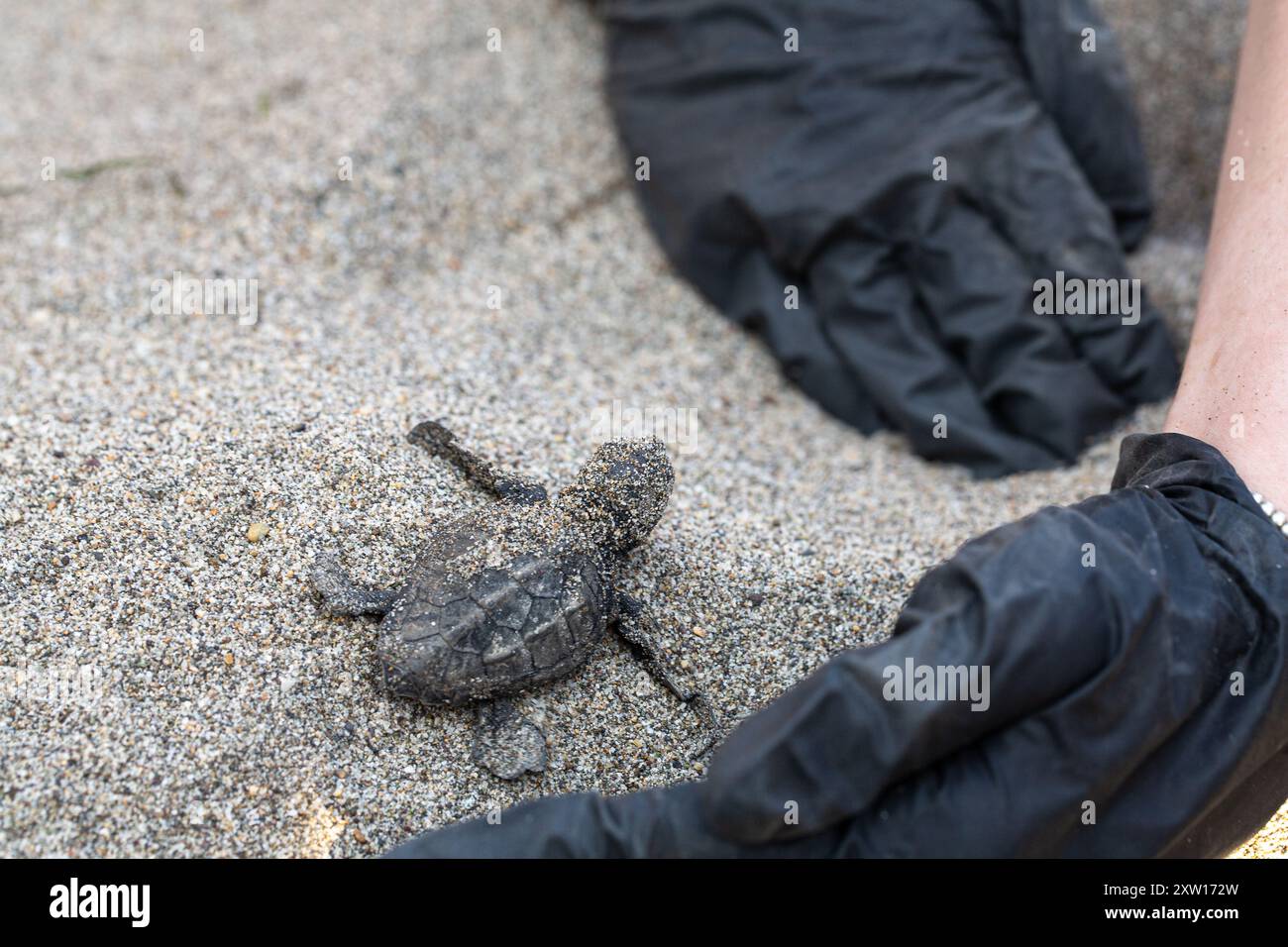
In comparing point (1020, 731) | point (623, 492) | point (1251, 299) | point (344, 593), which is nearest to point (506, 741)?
point (344, 593)

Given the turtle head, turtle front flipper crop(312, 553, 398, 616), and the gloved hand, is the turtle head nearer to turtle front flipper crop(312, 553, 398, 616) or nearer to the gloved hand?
turtle front flipper crop(312, 553, 398, 616)

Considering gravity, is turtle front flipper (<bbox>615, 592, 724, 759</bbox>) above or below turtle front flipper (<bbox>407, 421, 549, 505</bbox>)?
below

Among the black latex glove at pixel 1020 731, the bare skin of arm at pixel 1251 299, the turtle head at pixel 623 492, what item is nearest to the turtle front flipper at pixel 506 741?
the black latex glove at pixel 1020 731

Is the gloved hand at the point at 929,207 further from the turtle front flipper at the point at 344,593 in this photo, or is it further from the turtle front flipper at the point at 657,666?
the turtle front flipper at the point at 344,593

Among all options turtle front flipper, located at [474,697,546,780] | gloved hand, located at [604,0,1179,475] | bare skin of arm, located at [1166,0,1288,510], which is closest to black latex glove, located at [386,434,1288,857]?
turtle front flipper, located at [474,697,546,780]

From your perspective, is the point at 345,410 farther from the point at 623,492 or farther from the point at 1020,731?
the point at 1020,731

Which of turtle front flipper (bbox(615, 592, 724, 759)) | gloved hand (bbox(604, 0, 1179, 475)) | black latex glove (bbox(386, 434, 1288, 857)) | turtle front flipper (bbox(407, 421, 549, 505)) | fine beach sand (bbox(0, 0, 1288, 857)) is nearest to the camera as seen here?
black latex glove (bbox(386, 434, 1288, 857))
